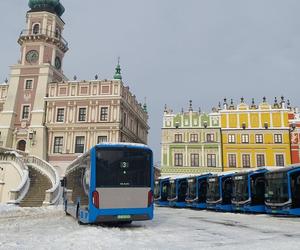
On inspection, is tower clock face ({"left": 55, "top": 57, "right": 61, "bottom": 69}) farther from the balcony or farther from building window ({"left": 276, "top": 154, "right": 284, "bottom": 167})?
building window ({"left": 276, "top": 154, "right": 284, "bottom": 167})

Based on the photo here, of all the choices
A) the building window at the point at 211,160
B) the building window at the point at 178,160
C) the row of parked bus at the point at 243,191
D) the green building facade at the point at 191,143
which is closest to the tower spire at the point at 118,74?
the green building facade at the point at 191,143

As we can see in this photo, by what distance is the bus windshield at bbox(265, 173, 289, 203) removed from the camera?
17.8m

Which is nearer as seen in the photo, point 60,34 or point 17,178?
point 17,178

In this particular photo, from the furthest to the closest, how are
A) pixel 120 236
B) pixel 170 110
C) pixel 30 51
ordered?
pixel 170 110, pixel 30 51, pixel 120 236

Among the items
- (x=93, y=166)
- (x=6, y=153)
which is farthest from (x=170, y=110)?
(x=93, y=166)

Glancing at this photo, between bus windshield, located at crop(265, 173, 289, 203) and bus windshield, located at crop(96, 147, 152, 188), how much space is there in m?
9.21

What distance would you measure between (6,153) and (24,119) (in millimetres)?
12260

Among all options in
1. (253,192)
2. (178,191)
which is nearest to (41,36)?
(178,191)

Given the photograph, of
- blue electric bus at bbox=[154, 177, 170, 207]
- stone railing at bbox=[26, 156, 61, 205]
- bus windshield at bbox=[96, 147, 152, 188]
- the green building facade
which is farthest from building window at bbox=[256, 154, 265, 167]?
bus windshield at bbox=[96, 147, 152, 188]

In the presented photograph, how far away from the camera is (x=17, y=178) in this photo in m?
28.2

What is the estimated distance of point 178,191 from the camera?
28.6m

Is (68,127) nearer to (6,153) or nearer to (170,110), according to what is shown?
(6,153)

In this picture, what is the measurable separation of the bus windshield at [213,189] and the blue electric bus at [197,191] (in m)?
0.76

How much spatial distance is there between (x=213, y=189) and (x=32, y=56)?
2982 cm
